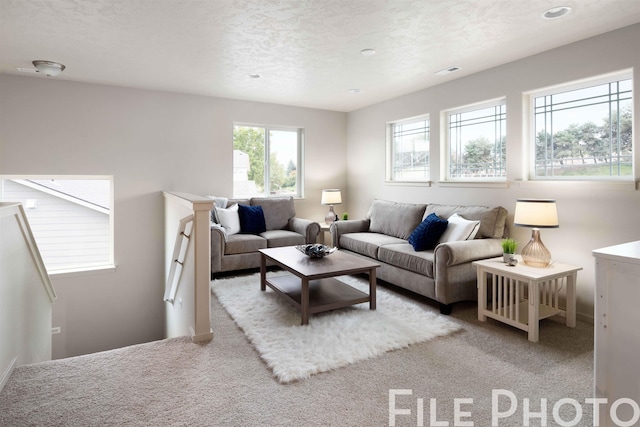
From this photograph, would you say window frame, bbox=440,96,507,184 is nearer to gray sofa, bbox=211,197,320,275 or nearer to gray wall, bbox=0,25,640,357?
gray wall, bbox=0,25,640,357

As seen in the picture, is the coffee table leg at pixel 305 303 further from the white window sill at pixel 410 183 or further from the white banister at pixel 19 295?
the white window sill at pixel 410 183

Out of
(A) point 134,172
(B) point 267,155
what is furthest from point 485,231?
(A) point 134,172

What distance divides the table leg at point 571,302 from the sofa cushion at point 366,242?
1.70 metres

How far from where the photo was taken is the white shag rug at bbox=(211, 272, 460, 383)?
7.84ft

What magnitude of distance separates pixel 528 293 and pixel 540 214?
0.64 m

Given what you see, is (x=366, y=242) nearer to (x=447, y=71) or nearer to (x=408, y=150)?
(x=408, y=150)

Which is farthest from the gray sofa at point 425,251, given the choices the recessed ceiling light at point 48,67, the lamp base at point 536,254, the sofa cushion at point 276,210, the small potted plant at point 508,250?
the recessed ceiling light at point 48,67

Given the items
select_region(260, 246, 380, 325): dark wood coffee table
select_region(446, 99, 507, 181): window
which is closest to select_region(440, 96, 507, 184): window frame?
select_region(446, 99, 507, 181): window

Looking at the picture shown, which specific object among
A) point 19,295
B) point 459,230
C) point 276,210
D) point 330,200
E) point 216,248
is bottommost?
point 19,295

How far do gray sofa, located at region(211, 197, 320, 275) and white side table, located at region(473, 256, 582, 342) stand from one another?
250cm

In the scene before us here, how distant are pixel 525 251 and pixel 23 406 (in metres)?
3.55

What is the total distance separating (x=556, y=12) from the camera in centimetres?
268

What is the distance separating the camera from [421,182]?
4941 mm

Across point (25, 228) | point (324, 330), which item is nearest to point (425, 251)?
point (324, 330)
